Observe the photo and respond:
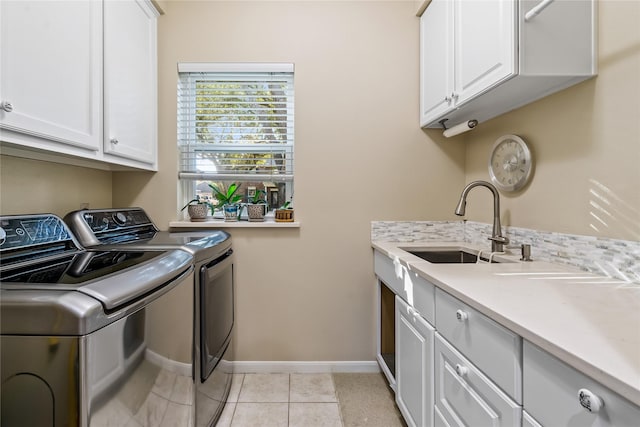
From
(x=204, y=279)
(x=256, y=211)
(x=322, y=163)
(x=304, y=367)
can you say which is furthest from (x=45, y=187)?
(x=304, y=367)

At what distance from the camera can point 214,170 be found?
216 centimetres

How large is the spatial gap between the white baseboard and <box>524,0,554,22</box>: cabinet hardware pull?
201cm

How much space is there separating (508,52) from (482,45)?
19cm

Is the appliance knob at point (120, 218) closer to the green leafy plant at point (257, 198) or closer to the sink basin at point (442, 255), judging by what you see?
the green leafy plant at point (257, 198)

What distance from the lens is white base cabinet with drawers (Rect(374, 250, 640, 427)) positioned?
1.84 ft

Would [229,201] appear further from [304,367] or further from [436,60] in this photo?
[436,60]

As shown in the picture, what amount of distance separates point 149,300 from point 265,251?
1.12 meters

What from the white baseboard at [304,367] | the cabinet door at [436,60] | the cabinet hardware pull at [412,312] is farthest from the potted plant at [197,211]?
the cabinet door at [436,60]

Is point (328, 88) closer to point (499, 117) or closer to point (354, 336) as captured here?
point (499, 117)

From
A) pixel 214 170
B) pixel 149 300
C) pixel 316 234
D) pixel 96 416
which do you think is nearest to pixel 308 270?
pixel 316 234

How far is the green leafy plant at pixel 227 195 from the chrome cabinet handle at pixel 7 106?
46.1 inches

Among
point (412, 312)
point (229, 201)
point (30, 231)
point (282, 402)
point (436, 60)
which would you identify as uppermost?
point (436, 60)

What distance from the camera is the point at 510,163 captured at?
1.60m

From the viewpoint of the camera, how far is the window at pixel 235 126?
209cm
